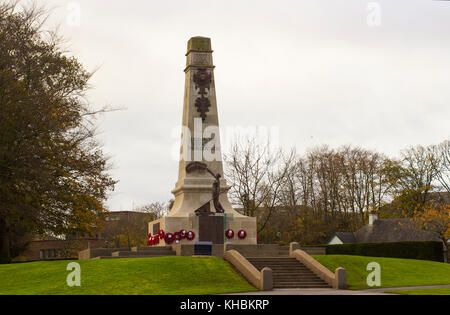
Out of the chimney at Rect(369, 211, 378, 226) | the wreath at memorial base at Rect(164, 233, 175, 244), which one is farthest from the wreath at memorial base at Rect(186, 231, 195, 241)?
the chimney at Rect(369, 211, 378, 226)

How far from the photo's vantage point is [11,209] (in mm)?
31219

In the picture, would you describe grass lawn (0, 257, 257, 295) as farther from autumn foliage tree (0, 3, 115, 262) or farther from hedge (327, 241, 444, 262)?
hedge (327, 241, 444, 262)

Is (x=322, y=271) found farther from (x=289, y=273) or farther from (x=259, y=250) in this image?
(x=259, y=250)

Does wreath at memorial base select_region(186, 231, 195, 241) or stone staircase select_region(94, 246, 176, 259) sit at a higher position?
wreath at memorial base select_region(186, 231, 195, 241)

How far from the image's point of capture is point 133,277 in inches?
1137

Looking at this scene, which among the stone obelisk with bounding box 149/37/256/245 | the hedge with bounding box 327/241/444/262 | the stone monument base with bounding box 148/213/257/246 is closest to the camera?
the stone monument base with bounding box 148/213/257/246

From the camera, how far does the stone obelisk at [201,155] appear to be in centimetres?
4169

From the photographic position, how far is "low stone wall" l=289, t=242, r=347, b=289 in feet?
99.5

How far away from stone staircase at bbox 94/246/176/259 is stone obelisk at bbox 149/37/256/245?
1845mm

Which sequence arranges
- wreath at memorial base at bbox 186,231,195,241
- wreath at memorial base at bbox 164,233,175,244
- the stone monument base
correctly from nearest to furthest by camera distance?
wreath at memorial base at bbox 164,233,175,244 → wreath at memorial base at bbox 186,231,195,241 → the stone monument base

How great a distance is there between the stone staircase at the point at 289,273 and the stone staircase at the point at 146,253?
5955 millimetres

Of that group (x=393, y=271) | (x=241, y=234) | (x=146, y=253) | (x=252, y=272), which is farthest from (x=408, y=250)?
(x=252, y=272)

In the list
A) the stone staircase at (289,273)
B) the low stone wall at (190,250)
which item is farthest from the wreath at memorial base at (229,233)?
the stone staircase at (289,273)
